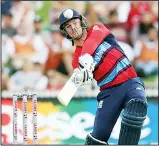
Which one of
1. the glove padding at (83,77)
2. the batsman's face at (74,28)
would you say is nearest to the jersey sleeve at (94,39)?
the batsman's face at (74,28)

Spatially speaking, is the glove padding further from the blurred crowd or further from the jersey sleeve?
the blurred crowd

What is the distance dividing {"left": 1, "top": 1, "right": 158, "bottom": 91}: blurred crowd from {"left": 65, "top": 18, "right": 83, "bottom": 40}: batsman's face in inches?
170

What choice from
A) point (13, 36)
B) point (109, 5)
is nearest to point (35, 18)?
point (13, 36)

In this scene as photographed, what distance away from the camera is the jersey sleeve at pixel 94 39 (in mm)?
7355

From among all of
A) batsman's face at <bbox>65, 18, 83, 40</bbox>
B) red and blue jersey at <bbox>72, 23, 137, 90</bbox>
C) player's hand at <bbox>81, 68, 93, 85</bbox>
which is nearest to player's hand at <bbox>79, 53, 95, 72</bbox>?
player's hand at <bbox>81, 68, 93, 85</bbox>

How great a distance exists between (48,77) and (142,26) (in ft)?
6.33

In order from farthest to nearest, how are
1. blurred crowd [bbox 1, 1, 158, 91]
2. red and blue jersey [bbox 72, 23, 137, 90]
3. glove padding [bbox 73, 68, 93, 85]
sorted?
blurred crowd [bbox 1, 1, 158, 91]
red and blue jersey [bbox 72, 23, 137, 90]
glove padding [bbox 73, 68, 93, 85]

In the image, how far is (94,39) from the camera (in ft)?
24.6

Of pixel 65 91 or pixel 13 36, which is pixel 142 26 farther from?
pixel 65 91

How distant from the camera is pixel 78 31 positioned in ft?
24.8

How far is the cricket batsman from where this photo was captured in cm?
734

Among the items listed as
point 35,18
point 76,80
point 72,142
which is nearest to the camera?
point 76,80

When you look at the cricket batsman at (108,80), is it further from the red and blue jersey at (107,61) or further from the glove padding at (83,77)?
A: the glove padding at (83,77)

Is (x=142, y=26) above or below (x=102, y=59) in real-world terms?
above
